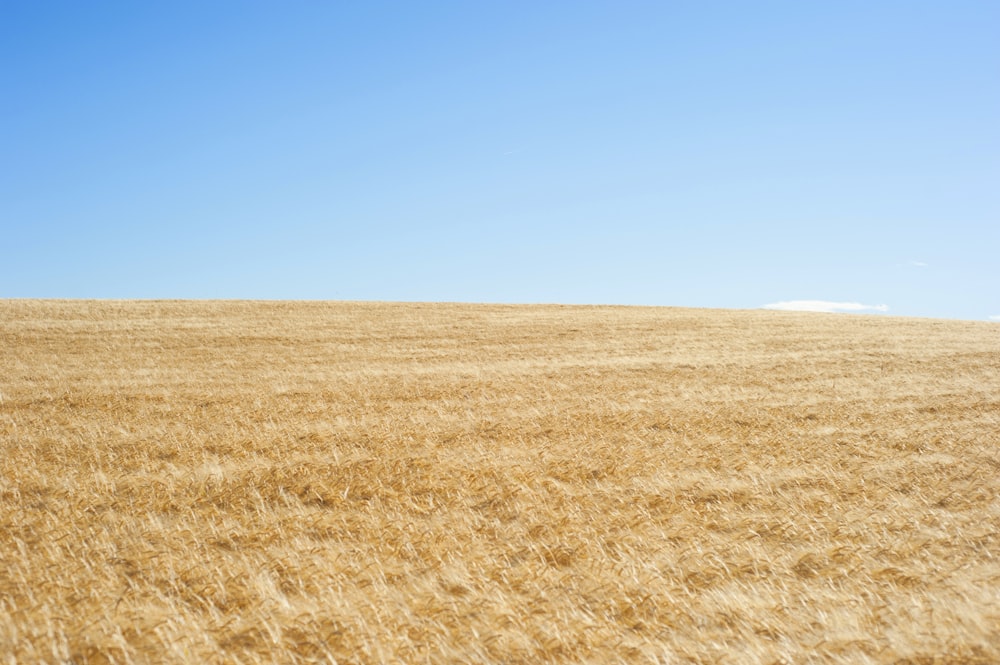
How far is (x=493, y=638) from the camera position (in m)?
5.56

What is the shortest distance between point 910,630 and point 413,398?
1113 cm

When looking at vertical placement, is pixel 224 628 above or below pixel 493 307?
below

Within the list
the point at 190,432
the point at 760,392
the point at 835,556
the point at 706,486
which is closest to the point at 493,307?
the point at 760,392

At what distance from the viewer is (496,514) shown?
855 cm

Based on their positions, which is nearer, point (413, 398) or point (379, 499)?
point (379, 499)

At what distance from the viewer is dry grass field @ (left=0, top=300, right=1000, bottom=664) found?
568 centimetres

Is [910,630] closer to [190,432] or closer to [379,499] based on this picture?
[379,499]

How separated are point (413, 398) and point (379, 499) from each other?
640 cm

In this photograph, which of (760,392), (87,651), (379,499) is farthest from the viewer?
(760,392)

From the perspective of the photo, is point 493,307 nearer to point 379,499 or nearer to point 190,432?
point 190,432

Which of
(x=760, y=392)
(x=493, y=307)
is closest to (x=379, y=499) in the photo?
(x=760, y=392)

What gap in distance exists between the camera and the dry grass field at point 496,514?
224 inches

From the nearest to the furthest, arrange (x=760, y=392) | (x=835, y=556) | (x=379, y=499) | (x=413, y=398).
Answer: (x=835, y=556), (x=379, y=499), (x=413, y=398), (x=760, y=392)

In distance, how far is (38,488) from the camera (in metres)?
9.30
